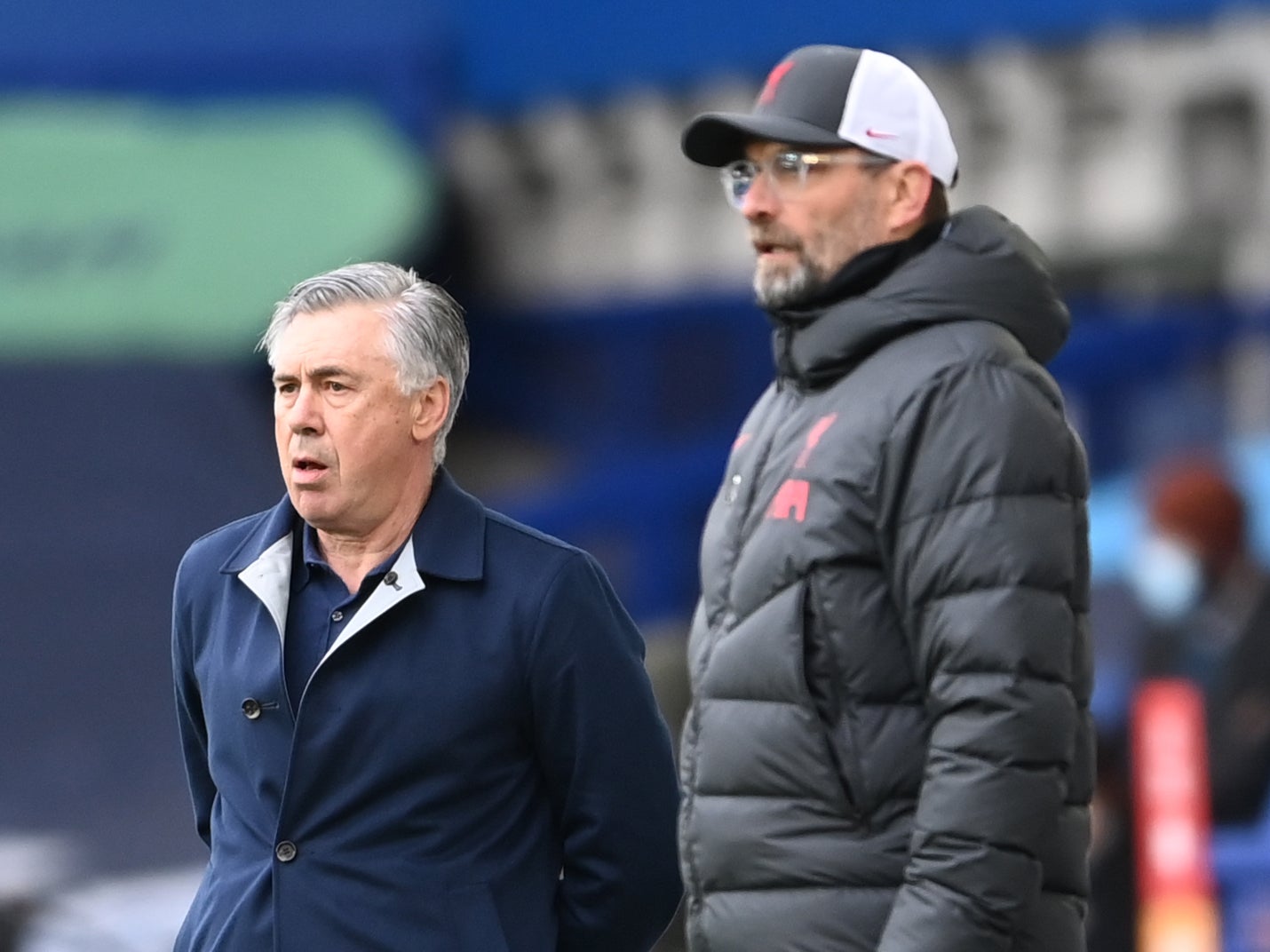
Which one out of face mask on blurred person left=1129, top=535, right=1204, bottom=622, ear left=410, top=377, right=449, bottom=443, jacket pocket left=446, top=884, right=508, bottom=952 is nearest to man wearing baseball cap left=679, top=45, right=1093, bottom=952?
jacket pocket left=446, top=884, right=508, bottom=952

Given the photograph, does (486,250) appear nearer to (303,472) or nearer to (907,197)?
(907,197)

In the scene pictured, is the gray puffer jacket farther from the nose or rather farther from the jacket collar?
the jacket collar

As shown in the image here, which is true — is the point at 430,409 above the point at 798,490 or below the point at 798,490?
above

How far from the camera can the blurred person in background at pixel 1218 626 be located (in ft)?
19.5

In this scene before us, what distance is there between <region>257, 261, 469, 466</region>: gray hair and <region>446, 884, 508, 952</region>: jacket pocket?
20.2 inches

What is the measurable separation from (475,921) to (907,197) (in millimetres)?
1066

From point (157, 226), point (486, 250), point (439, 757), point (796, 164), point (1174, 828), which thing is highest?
point (796, 164)

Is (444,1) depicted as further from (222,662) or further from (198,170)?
(222,662)

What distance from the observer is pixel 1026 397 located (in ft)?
9.10

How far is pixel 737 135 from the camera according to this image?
3.08 meters

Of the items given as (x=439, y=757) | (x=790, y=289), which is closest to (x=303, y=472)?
(x=439, y=757)

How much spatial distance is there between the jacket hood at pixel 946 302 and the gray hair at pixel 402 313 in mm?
440

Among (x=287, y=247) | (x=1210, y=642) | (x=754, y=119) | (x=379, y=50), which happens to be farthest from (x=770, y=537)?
(x=379, y=50)

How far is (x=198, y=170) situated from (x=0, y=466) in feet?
6.28
